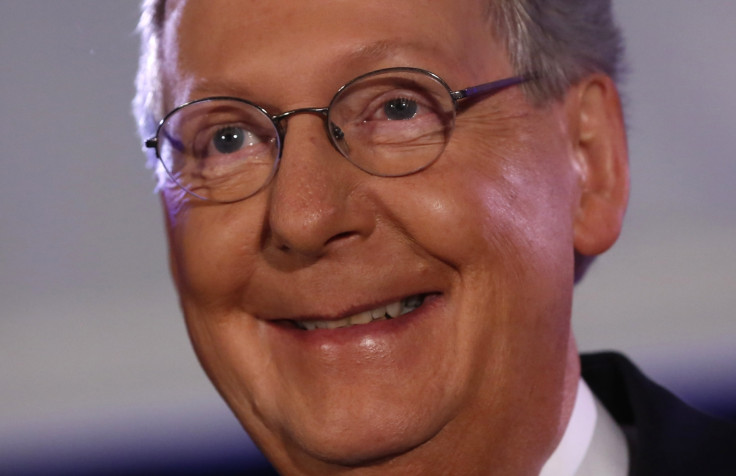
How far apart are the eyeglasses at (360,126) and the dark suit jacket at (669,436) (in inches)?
31.8

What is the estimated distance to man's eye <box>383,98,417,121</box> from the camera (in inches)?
67.6

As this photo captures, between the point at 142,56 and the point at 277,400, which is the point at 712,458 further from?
the point at 142,56

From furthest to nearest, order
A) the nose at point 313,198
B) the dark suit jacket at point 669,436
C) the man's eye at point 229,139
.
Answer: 1. the dark suit jacket at point 669,436
2. the man's eye at point 229,139
3. the nose at point 313,198

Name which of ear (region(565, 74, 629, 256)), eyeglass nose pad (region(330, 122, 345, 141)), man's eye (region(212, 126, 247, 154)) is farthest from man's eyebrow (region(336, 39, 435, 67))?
ear (region(565, 74, 629, 256))

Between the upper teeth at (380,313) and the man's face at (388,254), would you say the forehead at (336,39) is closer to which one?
the man's face at (388,254)

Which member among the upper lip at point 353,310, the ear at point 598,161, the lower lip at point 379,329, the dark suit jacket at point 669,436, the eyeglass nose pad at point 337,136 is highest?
the eyeglass nose pad at point 337,136

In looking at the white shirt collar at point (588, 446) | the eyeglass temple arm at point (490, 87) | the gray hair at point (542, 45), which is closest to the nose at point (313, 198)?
the eyeglass temple arm at point (490, 87)

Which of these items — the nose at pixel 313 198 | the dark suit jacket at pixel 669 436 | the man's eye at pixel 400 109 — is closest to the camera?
the nose at pixel 313 198

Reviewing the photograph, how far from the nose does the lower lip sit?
5.8 inches

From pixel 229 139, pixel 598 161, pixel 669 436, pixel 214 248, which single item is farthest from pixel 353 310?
pixel 669 436

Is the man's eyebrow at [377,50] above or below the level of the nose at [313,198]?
above

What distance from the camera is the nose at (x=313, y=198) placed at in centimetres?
159

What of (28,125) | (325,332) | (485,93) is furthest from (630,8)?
(28,125)

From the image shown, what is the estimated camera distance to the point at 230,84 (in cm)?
175
